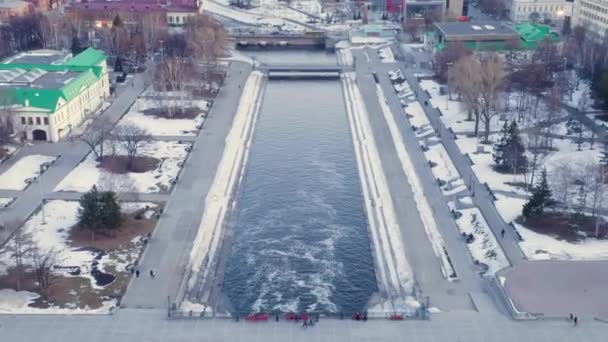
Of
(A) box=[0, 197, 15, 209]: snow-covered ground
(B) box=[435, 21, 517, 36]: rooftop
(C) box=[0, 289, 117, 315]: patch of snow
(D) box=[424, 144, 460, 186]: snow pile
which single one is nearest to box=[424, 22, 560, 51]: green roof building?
(B) box=[435, 21, 517, 36]: rooftop

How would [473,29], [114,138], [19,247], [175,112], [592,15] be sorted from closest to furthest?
[19,247]
[114,138]
[175,112]
[473,29]
[592,15]

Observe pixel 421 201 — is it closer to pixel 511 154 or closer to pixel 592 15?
pixel 511 154

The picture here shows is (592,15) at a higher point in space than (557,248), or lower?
higher

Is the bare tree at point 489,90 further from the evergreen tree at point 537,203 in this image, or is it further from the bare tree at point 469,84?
the evergreen tree at point 537,203

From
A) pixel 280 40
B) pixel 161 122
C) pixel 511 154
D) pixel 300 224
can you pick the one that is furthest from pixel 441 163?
pixel 280 40

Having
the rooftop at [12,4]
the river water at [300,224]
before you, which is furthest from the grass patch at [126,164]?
the rooftop at [12,4]

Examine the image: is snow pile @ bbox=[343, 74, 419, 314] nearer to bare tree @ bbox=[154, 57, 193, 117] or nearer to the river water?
the river water
